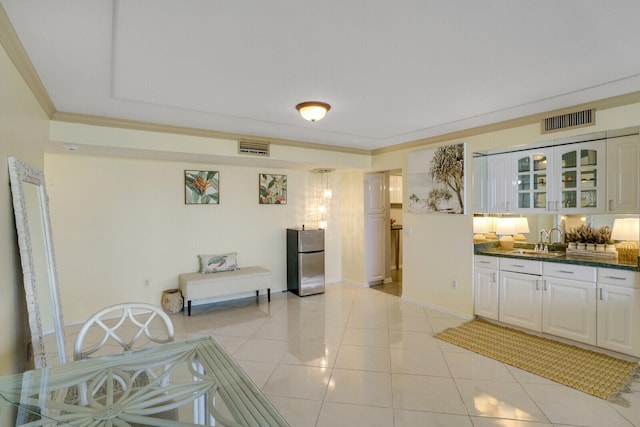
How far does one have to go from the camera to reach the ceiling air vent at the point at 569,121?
126 inches

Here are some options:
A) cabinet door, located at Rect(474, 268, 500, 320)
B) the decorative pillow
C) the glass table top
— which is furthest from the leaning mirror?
cabinet door, located at Rect(474, 268, 500, 320)

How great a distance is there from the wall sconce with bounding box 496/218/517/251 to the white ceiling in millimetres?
1469

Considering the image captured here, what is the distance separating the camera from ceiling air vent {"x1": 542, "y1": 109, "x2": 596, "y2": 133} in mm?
3197

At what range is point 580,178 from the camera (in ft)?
11.7

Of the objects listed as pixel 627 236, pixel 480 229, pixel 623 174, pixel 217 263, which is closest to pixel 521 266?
pixel 480 229

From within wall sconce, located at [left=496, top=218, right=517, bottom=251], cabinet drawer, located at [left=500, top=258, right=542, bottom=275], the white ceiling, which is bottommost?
→ cabinet drawer, located at [left=500, top=258, right=542, bottom=275]

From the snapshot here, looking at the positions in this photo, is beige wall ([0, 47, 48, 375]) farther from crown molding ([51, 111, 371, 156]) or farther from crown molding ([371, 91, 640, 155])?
crown molding ([371, 91, 640, 155])

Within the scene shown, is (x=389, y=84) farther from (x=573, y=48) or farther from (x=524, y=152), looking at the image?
(x=524, y=152)

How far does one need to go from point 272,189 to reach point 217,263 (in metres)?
1.53

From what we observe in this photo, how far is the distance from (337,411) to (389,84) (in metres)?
2.58

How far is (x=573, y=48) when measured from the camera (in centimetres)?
218

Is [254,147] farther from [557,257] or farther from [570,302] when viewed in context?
[570,302]

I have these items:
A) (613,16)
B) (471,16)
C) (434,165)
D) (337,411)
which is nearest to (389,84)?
(471,16)

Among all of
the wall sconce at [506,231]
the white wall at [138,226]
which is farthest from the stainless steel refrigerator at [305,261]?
the wall sconce at [506,231]
